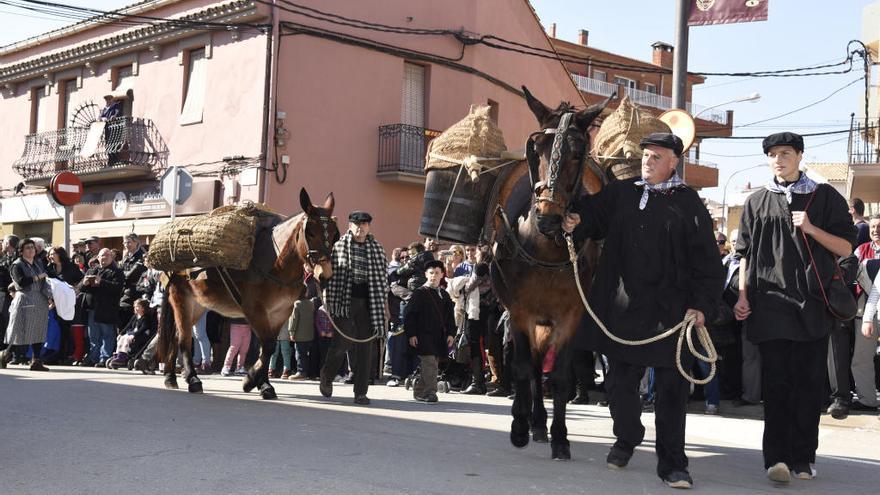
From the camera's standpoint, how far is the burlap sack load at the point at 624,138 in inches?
331

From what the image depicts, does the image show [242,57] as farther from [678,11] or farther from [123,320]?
[678,11]

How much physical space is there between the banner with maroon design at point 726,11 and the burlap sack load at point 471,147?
19.4 ft

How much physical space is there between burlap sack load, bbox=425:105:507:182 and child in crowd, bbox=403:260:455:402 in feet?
11.6

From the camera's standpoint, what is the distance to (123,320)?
1662 cm

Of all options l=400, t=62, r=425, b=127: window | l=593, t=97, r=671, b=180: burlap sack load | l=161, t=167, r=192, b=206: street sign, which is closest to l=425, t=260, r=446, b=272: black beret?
l=593, t=97, r=671, b=180: burlap sack load

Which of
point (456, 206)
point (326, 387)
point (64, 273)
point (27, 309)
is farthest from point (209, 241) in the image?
point (64, 273)

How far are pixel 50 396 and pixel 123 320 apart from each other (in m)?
6.58

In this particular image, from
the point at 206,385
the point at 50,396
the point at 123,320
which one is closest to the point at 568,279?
the point at 50,396

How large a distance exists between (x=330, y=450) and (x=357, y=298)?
4.12 m

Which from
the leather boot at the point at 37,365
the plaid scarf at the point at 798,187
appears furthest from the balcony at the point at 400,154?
the plaid scarf at the point at 798,187

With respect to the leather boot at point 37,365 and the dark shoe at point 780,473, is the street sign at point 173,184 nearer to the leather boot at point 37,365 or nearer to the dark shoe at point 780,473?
the leather boot at point 37,365

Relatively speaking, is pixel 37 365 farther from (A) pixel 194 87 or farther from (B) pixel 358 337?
(A) pixel 194 87

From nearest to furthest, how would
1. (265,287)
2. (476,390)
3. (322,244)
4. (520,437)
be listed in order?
1. (520,437)
2. (322,244)
3. (265,287)
4. (476,390)

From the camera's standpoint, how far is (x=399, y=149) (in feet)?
83.9
